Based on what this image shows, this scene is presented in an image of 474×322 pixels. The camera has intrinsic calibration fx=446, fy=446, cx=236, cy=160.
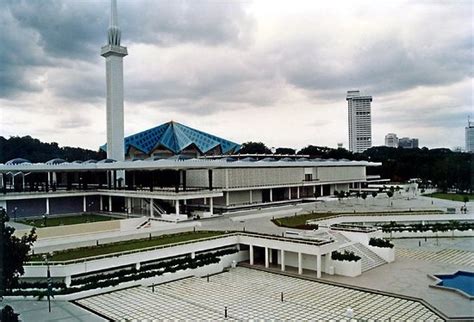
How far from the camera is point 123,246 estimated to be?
60.9ft

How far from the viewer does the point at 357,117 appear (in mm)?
135875

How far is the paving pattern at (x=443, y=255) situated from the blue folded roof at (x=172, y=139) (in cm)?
2850

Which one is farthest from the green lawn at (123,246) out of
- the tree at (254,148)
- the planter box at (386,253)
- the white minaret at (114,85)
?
the tree at (254,148)

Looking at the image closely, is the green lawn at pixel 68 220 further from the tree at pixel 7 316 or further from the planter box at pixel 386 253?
the planter box at pixel 386 253

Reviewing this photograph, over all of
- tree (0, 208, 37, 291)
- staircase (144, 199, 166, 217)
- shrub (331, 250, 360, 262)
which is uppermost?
tree (0, 208, 37, 291)

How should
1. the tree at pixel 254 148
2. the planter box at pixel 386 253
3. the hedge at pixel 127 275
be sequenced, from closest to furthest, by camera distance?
the hedge at pixel 127 275 → the planter box at pixel 386 253 → the tree at pixel 254 148

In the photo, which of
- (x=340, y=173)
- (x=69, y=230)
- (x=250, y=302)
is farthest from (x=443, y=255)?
(x=340, y=173)

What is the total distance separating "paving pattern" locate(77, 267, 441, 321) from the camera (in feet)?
42.4

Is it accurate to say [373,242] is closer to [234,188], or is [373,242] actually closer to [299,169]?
[234,188]

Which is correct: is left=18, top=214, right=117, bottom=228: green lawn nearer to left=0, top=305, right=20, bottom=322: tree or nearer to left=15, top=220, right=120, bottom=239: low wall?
left=15, top=220, right=120, bottom=239: low wall

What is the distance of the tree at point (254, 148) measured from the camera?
70.6 meters

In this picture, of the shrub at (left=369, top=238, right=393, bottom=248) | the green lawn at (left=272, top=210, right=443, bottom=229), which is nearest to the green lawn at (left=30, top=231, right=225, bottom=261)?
the green lawn at (left=272, top=210, right=443, bottom=229)

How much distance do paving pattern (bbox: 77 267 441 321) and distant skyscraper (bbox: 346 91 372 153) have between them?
4897 inches

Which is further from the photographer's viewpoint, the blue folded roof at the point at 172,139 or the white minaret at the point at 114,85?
the blue folded roof at the point at 172,139
